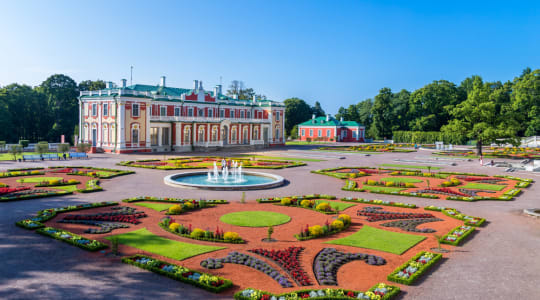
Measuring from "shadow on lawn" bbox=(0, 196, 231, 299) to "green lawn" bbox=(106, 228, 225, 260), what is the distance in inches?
54.3

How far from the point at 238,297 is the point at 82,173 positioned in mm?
24710

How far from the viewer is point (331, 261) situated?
12.4 metres

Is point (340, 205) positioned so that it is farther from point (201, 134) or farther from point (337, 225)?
point (201, 134)

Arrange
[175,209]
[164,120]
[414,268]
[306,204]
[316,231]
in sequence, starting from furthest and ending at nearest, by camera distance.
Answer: [164,120], [306,204], [175,209], [316,231], [414,268]

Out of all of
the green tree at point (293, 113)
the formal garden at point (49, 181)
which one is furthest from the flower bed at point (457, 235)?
the green tree at point (293, 113)

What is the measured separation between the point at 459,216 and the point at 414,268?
7988 millimetres

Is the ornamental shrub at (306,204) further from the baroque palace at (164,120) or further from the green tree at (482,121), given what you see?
the green tree at (482,121)

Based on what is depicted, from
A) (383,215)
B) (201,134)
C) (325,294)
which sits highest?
(201,134)

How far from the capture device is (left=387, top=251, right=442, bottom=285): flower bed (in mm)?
10903

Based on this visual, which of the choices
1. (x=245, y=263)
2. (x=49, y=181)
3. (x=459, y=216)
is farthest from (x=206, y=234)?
(x=49, y=181)

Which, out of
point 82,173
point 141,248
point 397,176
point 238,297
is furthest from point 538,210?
point 82,173

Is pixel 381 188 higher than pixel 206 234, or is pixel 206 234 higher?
pixel 381 188

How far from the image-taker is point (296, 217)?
18.2 metres

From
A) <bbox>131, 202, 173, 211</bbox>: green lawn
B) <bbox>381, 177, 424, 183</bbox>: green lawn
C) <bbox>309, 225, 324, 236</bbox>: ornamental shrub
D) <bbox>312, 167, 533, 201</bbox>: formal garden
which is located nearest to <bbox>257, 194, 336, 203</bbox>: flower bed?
<bbox>312, 167, 533, 201</bbox>: formal garden
